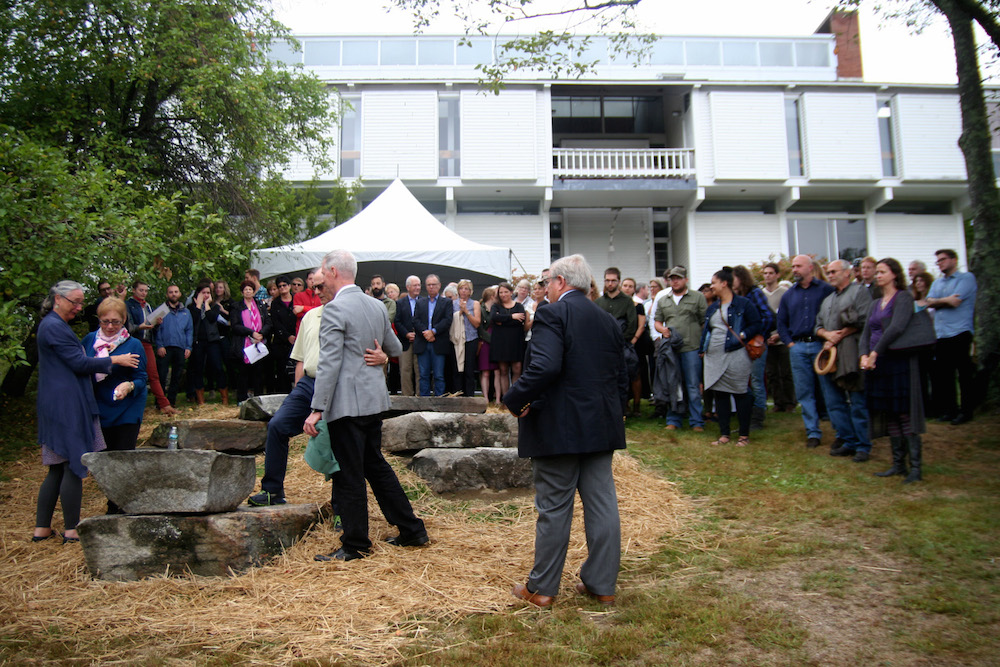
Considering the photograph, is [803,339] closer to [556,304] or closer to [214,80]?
[556,304]

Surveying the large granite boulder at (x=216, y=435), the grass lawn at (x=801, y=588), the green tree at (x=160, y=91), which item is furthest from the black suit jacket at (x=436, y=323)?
the grass lawn at (x=801, y=588)

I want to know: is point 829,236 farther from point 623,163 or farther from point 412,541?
point 412,541

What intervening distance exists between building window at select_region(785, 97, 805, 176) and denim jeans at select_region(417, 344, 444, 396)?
51.4 feet

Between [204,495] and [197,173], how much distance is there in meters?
8.83

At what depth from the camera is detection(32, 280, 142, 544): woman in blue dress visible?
16.5ft

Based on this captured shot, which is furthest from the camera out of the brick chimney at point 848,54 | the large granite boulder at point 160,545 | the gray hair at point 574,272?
the brick chimney at point 848,54

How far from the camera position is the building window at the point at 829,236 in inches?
856

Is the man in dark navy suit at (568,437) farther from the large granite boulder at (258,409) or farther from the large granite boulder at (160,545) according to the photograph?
the large granite boulder at (258,409)

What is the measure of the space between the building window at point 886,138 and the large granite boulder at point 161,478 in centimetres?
2229

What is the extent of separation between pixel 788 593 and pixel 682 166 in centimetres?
1863

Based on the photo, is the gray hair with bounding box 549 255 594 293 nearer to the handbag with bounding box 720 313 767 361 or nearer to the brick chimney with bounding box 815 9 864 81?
the handbag with bounding box 720 313 767 361

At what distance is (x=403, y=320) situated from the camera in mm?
9914

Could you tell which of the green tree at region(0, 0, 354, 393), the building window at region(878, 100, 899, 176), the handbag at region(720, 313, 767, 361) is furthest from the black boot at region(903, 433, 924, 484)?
the building window at region(878, 100, 899, 176)

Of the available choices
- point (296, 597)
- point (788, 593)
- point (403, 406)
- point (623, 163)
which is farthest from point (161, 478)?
point (623, 163)
